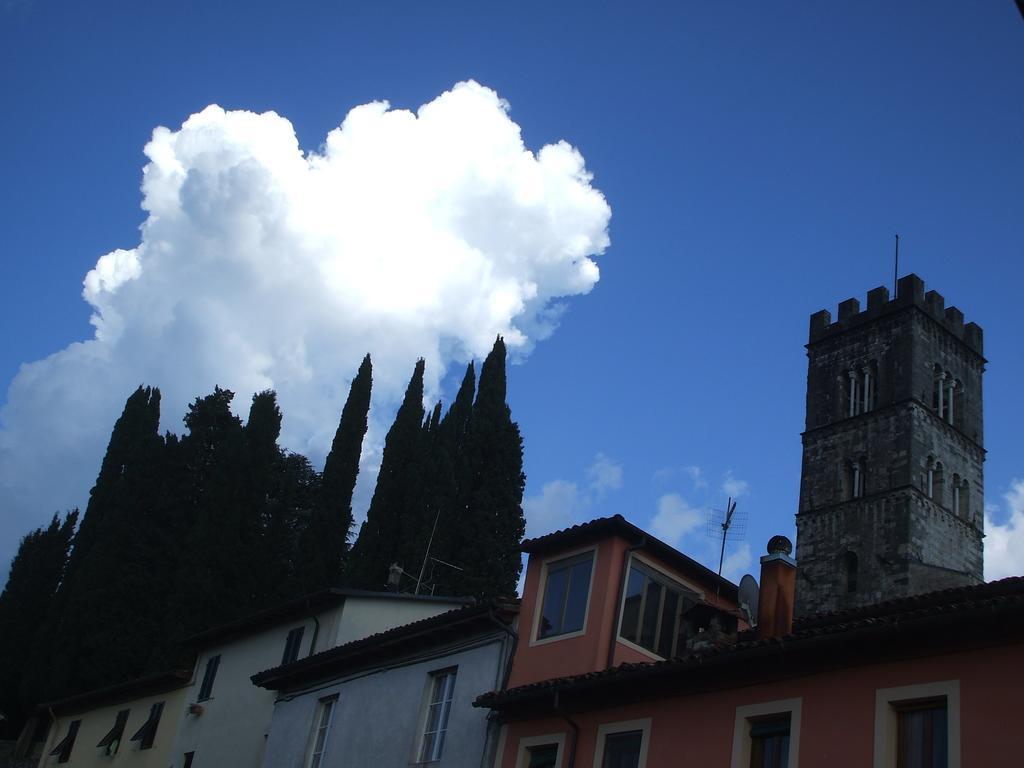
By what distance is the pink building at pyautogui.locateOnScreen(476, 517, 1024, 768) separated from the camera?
12242 millimetres

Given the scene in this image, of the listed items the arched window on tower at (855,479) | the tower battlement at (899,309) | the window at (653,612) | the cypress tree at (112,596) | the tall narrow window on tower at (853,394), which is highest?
the tower battlement at (899,309)

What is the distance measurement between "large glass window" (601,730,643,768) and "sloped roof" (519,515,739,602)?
3.57 metres

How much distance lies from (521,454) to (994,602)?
140ft

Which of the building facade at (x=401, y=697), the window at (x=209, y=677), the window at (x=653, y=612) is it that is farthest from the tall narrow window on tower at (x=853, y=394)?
the window at (x=653, y=612)

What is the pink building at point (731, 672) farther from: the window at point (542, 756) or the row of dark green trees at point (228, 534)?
the row of dark green trees at point (228, 534)

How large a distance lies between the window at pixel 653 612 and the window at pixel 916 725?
20.2 feet

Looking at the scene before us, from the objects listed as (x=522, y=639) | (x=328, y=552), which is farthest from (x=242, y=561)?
(x=522, y=639)

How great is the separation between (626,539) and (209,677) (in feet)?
54.9

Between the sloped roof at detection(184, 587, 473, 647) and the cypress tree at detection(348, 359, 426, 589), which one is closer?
the sloped roof at detection(184, 587, 473, 647)

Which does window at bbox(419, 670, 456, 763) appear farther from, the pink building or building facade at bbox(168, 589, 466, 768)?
building facade at bbox(168, 589, 466, 768)

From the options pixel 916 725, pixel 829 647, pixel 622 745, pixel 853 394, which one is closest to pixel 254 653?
pixel 622 745

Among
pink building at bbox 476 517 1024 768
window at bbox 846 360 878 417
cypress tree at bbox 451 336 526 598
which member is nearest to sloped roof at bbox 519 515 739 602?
pink building at bbox 476 517 1024 768

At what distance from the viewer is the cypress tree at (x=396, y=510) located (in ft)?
165

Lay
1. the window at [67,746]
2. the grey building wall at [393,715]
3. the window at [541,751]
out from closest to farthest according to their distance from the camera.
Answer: the window at [541,751] < the grey building wall at [393,715] < the window at [67,746]
